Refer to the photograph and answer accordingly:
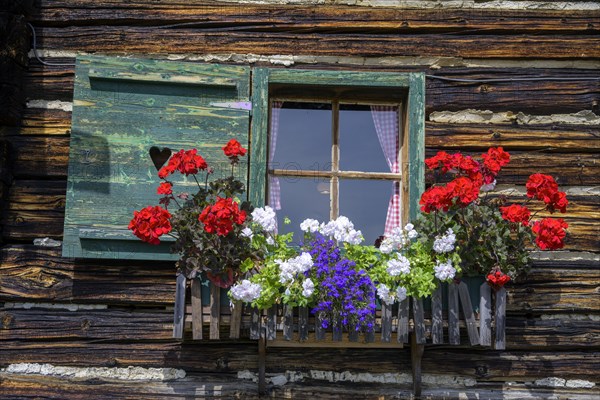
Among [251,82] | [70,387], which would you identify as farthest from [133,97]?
[70,387]

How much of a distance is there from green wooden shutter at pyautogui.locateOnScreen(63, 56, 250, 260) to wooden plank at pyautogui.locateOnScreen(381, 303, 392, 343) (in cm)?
111

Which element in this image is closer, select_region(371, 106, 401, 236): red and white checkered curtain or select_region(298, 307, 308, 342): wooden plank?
select_region(298, 307, 308, 342): wooden plank

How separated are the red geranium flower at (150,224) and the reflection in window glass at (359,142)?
51.2 inches

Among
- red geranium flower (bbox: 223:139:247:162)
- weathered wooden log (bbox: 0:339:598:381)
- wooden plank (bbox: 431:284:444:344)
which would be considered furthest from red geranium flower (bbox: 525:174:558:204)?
red geranium flower (bbox: 223:139:247:162)

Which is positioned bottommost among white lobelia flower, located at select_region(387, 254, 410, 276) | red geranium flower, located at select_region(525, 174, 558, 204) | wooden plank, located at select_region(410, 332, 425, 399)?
wooden plank, located at select_region(410, 332, 425, 399)

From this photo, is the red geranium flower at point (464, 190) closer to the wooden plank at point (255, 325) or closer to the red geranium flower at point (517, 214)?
the red geranium flower at point (517, 214)

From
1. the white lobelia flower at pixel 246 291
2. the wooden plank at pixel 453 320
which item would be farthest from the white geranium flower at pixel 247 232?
the wooden plank at pixel 453 320

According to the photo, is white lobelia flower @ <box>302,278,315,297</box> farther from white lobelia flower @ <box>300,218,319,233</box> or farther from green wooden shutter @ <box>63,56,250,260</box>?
green wooden shutter @ <box>63,56,250,260</box>

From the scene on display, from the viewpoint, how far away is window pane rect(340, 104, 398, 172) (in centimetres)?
498

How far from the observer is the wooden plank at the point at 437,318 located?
Answer: 423 cm

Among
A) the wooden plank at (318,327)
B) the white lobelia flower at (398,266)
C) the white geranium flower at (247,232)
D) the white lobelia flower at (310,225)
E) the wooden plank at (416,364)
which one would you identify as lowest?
the wooden plank at (416,364)

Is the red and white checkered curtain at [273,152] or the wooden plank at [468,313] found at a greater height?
the red and white checkered curtain at [273,152]

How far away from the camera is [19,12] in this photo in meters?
4.89

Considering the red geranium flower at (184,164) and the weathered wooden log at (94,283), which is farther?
the weathered wooden log at (94,283)
